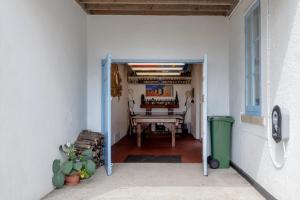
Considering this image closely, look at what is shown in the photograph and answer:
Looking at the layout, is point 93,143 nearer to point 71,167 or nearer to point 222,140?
point 71,167

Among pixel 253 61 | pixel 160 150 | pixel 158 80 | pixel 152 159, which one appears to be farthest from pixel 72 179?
pixel 158 80

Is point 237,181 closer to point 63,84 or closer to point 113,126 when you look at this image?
point 63,84

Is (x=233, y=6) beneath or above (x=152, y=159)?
above

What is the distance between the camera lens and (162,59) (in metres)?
6.95

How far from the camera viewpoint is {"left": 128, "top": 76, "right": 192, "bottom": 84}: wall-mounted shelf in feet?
45.6

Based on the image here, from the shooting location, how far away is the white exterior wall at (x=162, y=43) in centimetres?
698

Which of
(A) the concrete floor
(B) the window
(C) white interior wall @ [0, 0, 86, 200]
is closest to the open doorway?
(A) the concrete floor

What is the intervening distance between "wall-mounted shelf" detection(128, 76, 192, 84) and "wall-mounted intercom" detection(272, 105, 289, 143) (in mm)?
9983

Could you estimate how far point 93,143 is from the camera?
5984 mm

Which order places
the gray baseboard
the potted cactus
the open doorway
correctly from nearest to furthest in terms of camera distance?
the gray baseboard → the potted cactus → the open doorway

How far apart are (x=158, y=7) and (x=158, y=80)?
25.4ft

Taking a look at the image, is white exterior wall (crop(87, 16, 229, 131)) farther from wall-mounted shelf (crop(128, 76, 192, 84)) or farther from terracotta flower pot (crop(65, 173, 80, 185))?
wall-mounted shelf (crop(128, 76, 192, 84))

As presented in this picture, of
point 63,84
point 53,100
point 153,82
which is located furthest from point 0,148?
point 153,82

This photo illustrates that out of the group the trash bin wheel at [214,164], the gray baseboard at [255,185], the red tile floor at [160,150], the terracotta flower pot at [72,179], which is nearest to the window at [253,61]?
the gray baseboard at [255,185]
